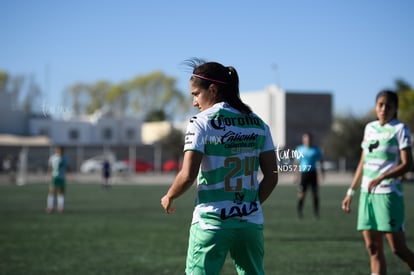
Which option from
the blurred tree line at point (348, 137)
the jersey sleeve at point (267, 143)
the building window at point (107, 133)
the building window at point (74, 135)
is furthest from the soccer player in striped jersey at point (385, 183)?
the building window at point (107, 133)

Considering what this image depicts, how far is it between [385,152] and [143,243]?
6666mm

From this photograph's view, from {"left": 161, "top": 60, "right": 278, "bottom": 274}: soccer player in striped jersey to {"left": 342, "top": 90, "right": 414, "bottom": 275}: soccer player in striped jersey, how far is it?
3.26 metres

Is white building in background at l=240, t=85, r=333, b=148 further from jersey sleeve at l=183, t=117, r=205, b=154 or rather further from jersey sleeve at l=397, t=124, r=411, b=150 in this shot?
jersey sleeve at l=183, t=117, r=205, b=154

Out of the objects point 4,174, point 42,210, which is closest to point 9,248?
point 42,210

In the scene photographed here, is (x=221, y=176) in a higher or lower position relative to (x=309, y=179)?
higher

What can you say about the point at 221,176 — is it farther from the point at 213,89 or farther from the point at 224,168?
the point at 213,89

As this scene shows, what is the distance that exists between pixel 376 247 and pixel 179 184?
401 cm

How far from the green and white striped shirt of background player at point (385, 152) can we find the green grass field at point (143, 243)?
6.84 feet

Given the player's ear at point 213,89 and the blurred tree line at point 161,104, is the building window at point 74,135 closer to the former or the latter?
the blurred tree line at point 161,104

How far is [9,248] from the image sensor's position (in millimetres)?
12703

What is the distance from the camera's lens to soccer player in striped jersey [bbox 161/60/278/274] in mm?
4961

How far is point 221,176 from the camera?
16.4 ft

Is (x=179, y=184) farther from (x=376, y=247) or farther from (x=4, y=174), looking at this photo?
(x=4, y=174)

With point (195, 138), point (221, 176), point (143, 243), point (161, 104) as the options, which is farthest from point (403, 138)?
point (161, 104)
